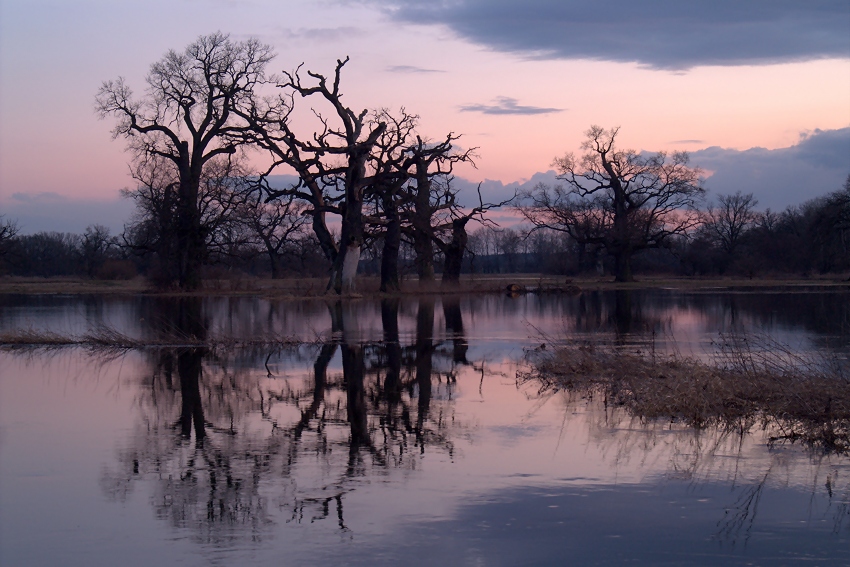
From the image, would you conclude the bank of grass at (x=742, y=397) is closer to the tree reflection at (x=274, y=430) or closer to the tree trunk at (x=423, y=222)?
the tree reflection at (x=274, y=430)

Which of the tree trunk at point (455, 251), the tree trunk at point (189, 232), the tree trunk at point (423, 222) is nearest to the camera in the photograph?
the tree trunk at point (423, 222)

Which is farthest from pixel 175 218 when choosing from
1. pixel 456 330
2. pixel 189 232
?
pixel 456 330

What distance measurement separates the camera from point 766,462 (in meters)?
9.23

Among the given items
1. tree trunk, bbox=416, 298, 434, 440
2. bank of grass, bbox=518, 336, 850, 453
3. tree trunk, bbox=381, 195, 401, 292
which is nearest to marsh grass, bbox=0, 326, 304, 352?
tree trunk, bbox=416, 298, 434, 440

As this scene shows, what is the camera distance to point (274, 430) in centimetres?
1109

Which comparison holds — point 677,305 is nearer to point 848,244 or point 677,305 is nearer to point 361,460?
point 361,460

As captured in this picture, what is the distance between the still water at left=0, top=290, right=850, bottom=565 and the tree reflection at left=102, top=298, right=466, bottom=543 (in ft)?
0.13

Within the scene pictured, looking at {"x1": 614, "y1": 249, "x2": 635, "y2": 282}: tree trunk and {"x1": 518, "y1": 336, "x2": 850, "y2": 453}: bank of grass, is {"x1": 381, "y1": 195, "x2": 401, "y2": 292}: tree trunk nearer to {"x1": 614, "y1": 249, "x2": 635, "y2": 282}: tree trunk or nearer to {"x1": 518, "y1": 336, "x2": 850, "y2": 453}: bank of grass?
{"x1": 614, "y1": 249, "x2": 635, "y2": 282}: tree trunk

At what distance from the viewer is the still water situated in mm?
6668

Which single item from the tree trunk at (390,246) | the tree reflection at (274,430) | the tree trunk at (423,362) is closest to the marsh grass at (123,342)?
the tree reflection at (274,430)

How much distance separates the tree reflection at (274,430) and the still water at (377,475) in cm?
4

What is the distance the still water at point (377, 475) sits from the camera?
263 inches

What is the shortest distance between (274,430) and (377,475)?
2.75 meters

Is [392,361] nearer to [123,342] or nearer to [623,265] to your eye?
[123,342]
